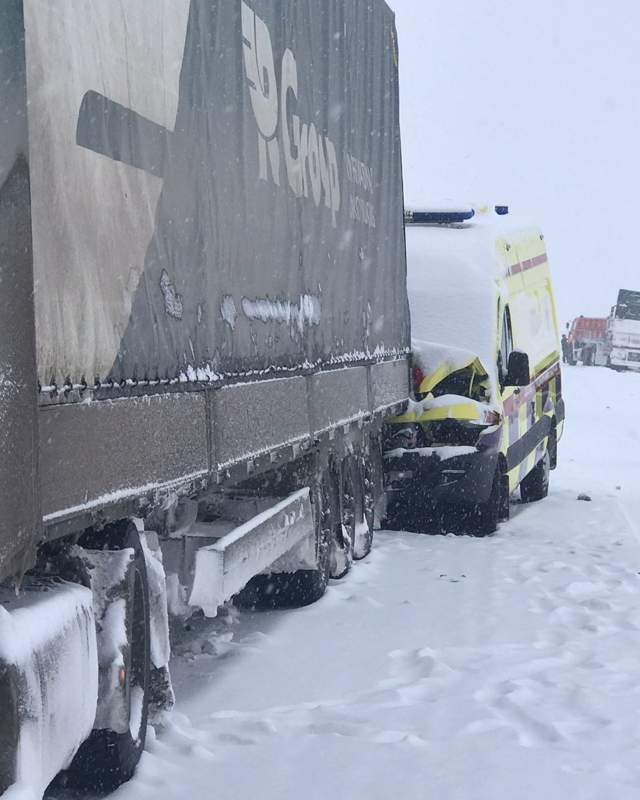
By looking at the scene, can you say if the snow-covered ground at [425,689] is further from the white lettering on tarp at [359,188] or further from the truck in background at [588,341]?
the truck in background at [588,341]

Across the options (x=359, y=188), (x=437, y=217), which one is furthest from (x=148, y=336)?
(x=437, y=217)

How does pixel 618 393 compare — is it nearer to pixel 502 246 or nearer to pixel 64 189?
pixel 502 246

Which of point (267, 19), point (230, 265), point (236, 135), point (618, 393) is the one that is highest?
point (267, 19)

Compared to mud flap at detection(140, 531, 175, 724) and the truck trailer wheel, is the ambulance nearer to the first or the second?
mud flap at detection(140, 531, 175, 724)

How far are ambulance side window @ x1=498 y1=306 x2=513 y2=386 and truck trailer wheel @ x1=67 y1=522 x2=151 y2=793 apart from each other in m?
6.54

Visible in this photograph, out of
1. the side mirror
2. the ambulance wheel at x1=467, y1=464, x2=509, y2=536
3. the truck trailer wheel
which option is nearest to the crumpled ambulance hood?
the side mirror

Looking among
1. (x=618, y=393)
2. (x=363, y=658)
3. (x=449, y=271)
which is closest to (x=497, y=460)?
(x=449, y=271)

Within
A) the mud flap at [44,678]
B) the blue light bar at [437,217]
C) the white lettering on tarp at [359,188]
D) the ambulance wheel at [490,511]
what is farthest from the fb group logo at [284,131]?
the blue light bar at [437,217]

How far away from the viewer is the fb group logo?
5.65 m

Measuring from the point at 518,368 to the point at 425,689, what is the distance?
197 inches

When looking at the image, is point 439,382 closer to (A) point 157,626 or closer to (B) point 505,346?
(B) point 505,346

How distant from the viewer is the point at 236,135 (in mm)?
5375

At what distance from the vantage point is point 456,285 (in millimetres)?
11070

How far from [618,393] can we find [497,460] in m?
26.9
